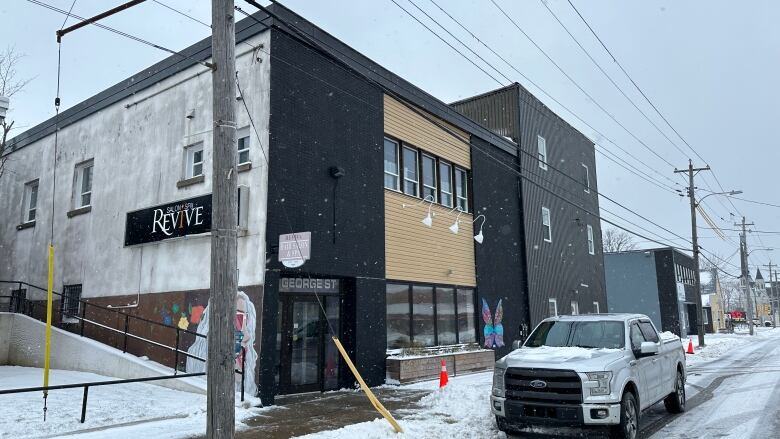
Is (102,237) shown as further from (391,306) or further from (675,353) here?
(675,353)

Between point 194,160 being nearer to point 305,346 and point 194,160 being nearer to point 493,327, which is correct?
point 305,346

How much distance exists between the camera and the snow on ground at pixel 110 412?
8430 millimetres

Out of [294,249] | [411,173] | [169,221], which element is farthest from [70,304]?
[411,173]

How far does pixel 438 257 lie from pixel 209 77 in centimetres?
864

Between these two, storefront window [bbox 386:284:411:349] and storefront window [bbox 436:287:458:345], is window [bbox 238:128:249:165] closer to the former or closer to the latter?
storefront window [bbox 386:284:411:349]

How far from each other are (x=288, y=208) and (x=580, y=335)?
6.58 metres

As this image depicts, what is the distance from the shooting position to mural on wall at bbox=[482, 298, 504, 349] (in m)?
19.3

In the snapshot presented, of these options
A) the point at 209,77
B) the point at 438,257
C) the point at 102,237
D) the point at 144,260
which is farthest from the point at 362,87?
the point at 102,237

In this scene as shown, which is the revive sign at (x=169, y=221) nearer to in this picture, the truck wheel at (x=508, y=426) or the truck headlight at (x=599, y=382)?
the truck wheel at (x=508, y=426)

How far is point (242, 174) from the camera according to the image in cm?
1238

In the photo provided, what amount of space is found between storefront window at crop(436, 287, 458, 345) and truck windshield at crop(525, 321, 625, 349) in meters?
7.47

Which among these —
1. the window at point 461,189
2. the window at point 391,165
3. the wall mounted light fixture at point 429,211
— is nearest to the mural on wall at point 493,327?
the window at point 461,189

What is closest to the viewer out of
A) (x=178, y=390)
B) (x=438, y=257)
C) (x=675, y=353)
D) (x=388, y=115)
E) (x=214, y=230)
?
(x=214, y=230)

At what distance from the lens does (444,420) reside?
31.8ft
